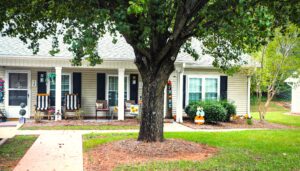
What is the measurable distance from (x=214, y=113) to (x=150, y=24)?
8.78 meters

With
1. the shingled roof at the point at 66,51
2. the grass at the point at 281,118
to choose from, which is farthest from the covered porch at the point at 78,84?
the grass at the point at 281,118

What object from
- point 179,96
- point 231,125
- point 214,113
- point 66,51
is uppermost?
point 66,51

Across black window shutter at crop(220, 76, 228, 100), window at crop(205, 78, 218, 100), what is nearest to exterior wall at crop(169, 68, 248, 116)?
black window shutter at crop(220, 76, 228, 100)

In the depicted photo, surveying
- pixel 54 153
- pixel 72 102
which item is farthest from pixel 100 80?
pixel 54 153

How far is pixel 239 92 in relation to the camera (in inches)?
719

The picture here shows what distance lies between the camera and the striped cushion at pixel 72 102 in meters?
15.9

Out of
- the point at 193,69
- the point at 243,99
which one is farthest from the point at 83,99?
the point at 243,99

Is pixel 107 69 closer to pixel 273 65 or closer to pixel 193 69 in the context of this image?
pixel 193 69

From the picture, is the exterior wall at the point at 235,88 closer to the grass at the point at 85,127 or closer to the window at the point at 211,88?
the window at the point at 211,88

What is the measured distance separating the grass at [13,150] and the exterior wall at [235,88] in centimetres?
838

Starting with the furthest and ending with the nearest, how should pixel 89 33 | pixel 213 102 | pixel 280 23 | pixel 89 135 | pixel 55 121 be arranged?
1. pixel 213 102
2. pixel 55 121
3. pixel 89 135
4. pixel 280 23
5. pixel 89 33

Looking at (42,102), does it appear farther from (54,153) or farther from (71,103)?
(54,153)

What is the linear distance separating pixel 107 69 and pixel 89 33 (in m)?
10.1

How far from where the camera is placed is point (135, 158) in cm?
791
